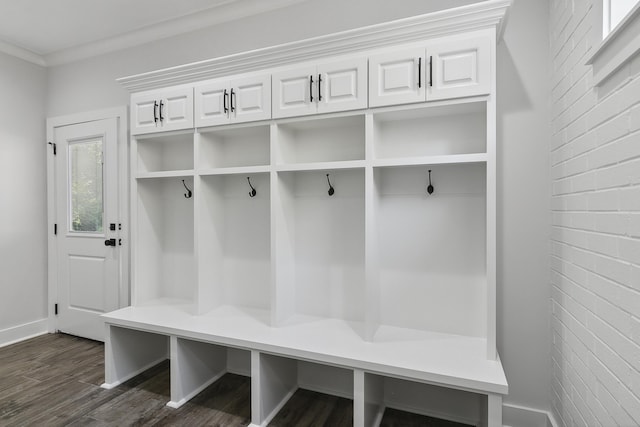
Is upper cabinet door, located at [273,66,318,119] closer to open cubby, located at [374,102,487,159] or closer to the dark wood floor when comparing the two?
open cubby, located at [374,102,487,159]

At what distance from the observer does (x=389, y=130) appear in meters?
2.13

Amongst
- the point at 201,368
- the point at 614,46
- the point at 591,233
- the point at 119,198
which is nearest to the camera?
the point at 614,46

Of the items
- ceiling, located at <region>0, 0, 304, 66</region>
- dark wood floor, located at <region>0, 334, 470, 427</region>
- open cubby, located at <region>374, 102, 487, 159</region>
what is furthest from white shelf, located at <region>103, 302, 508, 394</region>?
ceiling, located at <region>0, 0, 304, 66</region>

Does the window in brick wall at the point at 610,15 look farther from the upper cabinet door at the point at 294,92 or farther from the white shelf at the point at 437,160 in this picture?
the upper cabinet door at the point at 294,92

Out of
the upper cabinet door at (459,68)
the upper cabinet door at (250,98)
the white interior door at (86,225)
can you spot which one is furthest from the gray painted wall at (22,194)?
the upper cabinet door at (459,68)

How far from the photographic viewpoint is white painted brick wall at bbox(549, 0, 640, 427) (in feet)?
3.46

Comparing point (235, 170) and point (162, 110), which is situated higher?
point (162, 110)

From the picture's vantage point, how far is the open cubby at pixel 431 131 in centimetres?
194

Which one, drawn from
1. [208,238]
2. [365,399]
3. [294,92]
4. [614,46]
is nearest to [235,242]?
[208,238]

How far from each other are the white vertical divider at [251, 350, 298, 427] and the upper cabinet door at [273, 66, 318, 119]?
1.46 metres

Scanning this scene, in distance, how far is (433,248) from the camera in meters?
2.06

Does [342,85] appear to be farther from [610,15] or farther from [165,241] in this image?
[165,241]

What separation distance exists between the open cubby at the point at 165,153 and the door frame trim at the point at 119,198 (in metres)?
0.49

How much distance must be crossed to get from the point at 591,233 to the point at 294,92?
1.66 meters
